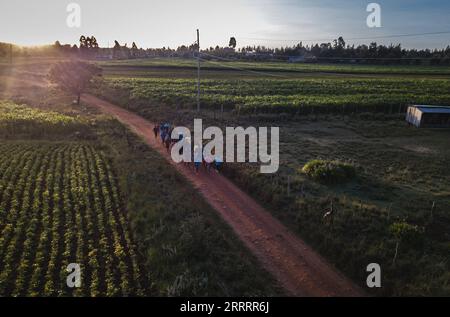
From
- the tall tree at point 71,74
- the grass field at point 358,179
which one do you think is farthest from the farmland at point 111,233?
the tall tree at point 71,74

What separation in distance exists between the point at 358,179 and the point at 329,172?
193 centimetres

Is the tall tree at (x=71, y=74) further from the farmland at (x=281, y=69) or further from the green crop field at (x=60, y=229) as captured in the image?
the farmland at (x=281, y=69)

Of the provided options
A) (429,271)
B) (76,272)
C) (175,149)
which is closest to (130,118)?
(175,149)

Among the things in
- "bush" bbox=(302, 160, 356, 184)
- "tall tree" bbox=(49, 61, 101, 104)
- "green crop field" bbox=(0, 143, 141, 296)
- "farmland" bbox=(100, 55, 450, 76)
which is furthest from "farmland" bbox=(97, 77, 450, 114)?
"green crop field" bbox=(0, 143, 141, 296)

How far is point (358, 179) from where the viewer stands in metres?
23.0

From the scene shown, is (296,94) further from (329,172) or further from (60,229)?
(60,229)

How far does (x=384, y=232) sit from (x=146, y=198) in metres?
11.1

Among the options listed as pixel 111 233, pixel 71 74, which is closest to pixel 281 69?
pixel 71 74

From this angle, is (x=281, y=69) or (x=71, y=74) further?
(x=281, y=69)

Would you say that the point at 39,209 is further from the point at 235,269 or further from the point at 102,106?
the point at 102,106

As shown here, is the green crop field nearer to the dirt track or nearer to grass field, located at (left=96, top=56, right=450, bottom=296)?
the dirt track
